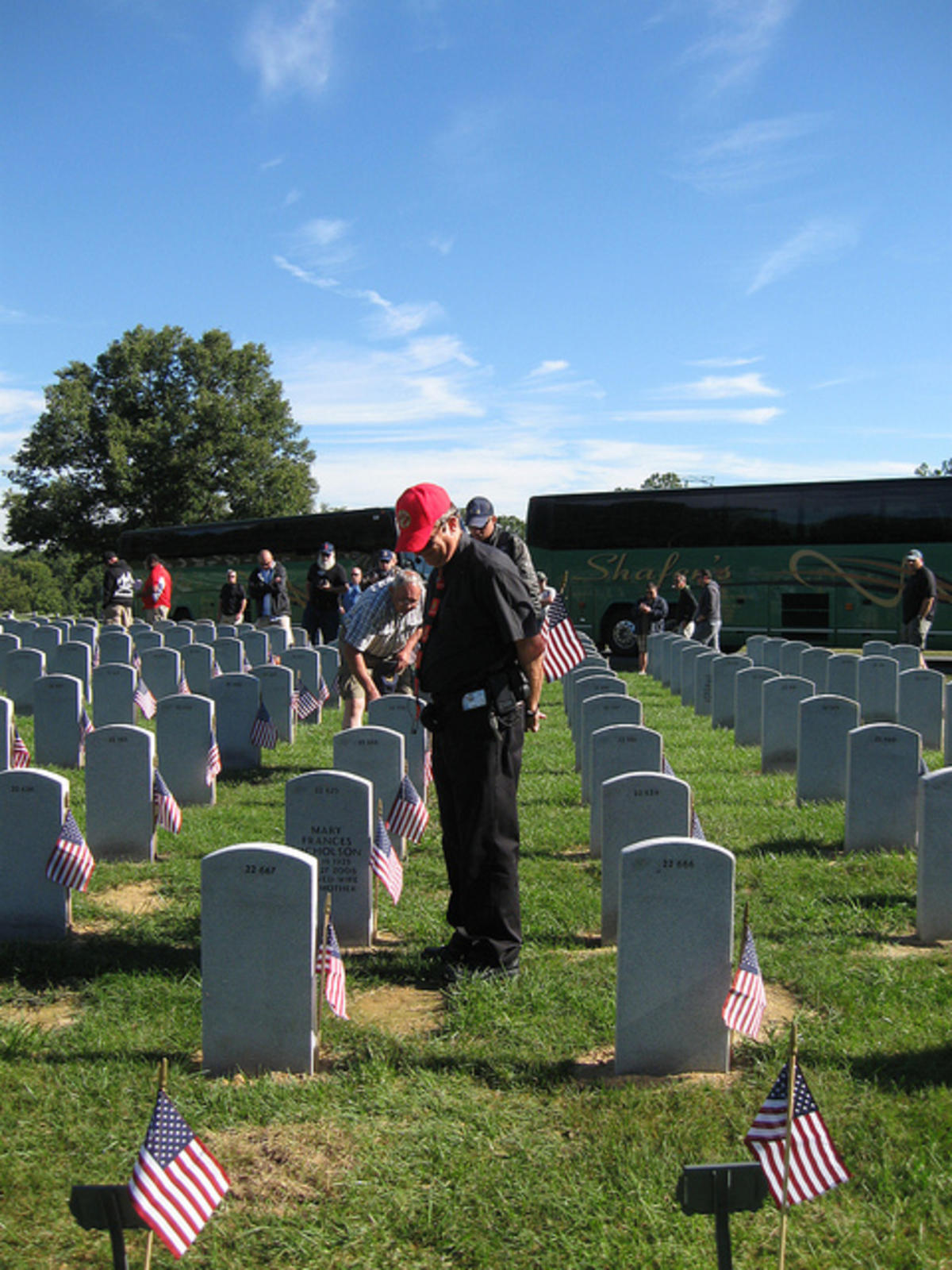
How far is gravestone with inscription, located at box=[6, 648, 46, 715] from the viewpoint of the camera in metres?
14.7

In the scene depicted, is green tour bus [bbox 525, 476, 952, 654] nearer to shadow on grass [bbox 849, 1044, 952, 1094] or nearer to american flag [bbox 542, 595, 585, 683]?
american flag [bbox 542, 595, 585, 683]

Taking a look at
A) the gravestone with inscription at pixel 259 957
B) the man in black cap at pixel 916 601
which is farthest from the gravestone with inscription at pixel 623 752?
the man in black cap at pixel 916 601

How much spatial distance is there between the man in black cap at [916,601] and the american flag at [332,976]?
42.8 ft

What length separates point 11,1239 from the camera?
3180 millimetres

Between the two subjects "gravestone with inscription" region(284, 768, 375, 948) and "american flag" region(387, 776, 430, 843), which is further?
"american flag" region(387, 776, 430, 843)

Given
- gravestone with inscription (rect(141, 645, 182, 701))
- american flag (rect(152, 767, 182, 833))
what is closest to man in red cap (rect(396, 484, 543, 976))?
american flag (rect(152, 767, 182, 833))

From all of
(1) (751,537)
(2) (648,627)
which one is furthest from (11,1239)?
(1) (751,537)

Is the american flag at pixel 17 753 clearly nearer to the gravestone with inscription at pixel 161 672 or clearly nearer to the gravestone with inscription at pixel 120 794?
the gravestone with inscription at pixel 120 794

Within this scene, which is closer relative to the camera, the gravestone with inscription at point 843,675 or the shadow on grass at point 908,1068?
the shadow on grass at point 908,1068

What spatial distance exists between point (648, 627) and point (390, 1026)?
18.0m

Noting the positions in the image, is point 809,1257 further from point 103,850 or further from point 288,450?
point 288,450

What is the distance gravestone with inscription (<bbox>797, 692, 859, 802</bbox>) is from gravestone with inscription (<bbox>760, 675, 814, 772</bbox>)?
5.70 feet

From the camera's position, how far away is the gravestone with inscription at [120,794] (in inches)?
284

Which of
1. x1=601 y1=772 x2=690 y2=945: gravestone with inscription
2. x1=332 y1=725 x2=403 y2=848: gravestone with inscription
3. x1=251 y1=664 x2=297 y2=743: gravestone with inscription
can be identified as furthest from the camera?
x1=251 y1=664 x2=297 y2=743: gravestone with inscription
